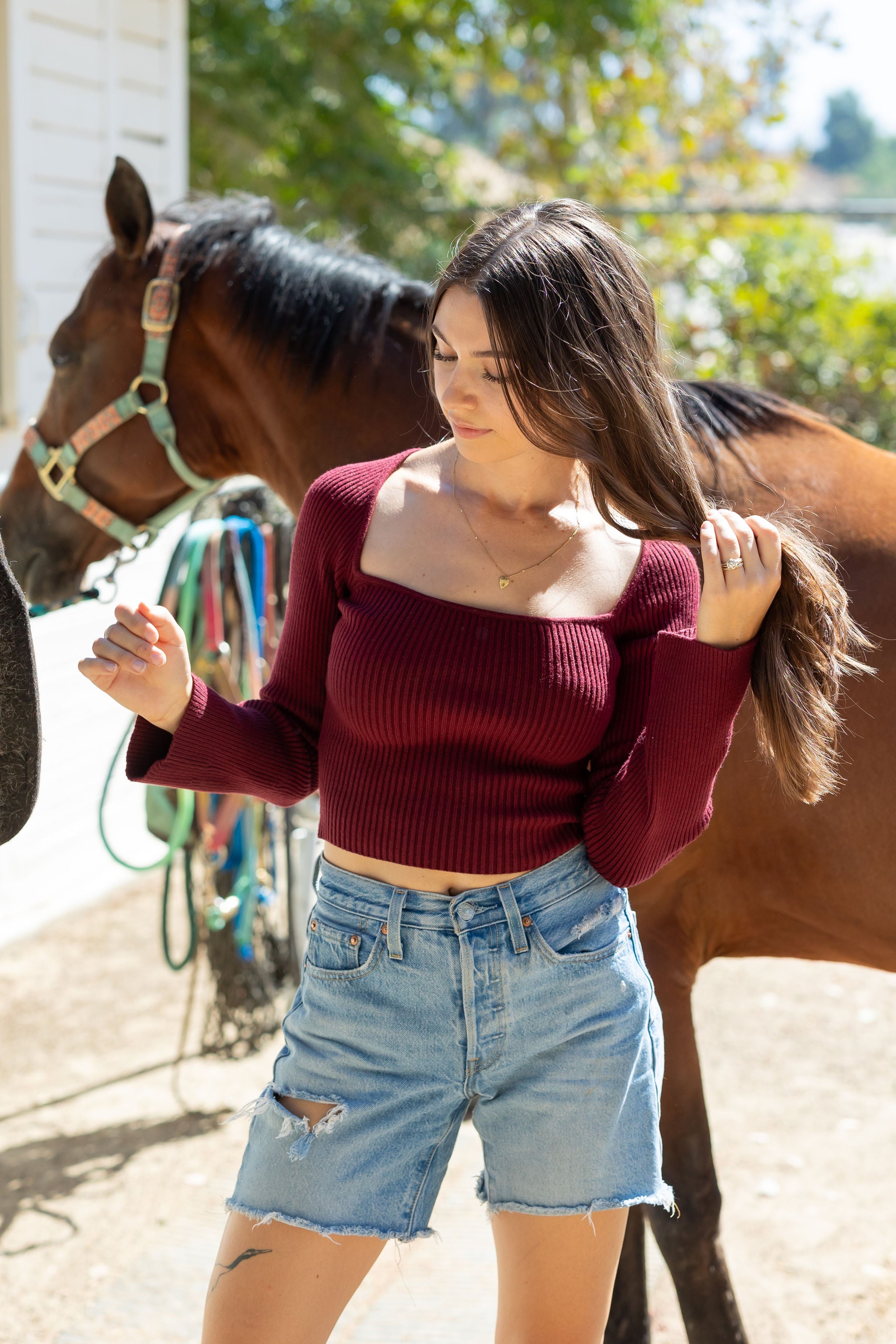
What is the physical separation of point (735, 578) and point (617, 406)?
0.26 metres

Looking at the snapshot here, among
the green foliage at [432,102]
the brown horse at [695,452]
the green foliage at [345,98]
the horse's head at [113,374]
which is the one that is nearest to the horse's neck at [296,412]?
the brown horse at [695,452]

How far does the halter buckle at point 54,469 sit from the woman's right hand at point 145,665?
1.29 metres

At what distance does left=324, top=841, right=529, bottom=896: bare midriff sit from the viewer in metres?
1.39

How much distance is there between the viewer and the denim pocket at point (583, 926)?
1378 mm

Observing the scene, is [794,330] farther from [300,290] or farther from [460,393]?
[460,393]

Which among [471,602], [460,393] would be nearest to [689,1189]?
[471,602]

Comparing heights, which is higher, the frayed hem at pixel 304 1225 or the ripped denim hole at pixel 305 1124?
the ripped denim hole at pixel 305 1124

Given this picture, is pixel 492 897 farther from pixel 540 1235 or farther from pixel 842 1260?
pixel 842 1260

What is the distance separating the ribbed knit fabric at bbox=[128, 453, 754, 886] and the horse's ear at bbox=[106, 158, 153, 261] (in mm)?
1243

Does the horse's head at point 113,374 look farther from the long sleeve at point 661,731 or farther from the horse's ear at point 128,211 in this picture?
the long sleeve at point 661,731

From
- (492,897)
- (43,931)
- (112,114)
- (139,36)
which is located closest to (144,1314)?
(492,897)

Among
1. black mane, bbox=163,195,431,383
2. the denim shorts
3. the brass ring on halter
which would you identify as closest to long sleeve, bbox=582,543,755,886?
the denim shorts

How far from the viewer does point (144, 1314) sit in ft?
8.19

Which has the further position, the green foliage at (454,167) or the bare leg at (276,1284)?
the green foliage at (454,167)
